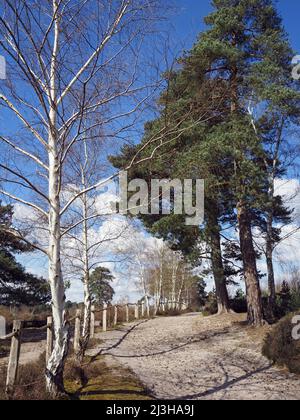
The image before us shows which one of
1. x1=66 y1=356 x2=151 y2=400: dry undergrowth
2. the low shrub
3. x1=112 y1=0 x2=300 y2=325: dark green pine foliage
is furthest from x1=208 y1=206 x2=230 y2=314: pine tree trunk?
x1=66 y1=356 x2=151 y2=400: dry undergrowth

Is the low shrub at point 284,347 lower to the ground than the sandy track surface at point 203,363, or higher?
higher

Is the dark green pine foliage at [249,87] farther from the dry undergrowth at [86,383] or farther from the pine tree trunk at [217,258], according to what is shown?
the dry undergrowth at [86,383]

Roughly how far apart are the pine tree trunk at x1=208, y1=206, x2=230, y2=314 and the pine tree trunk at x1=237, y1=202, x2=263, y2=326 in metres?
1.01

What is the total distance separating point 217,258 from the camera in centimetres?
1781

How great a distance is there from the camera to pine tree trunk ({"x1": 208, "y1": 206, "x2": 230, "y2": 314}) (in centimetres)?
1571

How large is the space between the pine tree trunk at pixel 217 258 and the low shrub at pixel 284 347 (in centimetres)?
519

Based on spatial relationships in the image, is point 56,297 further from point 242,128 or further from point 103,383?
point 242,128

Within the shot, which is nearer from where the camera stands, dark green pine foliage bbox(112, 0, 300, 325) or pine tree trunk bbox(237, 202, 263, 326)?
dark green pine foliage bbox(112, 0, 300, 325)

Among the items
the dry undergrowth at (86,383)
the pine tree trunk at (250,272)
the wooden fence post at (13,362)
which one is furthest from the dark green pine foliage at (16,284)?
the wooden fence post at (13,362)

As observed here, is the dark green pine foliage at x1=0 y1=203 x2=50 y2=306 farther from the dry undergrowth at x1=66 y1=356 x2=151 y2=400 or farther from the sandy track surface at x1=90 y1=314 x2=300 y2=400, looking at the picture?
the dry undergrowth at x1=66 y1=356 x2=151 y2=400

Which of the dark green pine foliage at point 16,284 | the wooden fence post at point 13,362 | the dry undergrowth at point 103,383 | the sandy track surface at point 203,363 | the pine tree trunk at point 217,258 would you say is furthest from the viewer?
the dark green pine foliage at point 16,284

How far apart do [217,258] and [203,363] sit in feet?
24.3

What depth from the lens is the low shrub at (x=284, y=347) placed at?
9.48 m

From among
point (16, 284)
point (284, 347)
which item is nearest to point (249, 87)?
point (284, 347)
